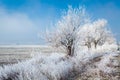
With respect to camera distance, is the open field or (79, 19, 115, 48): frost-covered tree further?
(79, 19, 115, 48): frost-covered tree

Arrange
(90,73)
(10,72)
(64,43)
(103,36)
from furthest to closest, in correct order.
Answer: (103,36) < (64,43) < (10,72) < (90,73)

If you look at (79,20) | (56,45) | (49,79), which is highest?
(79,20)

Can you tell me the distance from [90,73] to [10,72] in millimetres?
5420

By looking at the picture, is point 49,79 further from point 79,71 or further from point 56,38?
point 56,38

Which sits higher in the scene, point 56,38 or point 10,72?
point 56,38

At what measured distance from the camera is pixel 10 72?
1592 cm

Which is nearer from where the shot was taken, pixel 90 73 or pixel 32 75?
pixel 32 75

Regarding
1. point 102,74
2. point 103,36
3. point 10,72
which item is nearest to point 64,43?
point 10,72

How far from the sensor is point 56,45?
3083cm

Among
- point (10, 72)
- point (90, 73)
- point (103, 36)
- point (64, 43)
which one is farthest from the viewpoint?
point (103, 36)

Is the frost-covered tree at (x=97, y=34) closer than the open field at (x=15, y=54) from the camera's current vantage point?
No

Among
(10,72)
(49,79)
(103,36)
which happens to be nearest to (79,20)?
(10,72)

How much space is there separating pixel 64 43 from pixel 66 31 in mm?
1583

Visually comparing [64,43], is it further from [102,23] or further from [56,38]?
[102,23]
